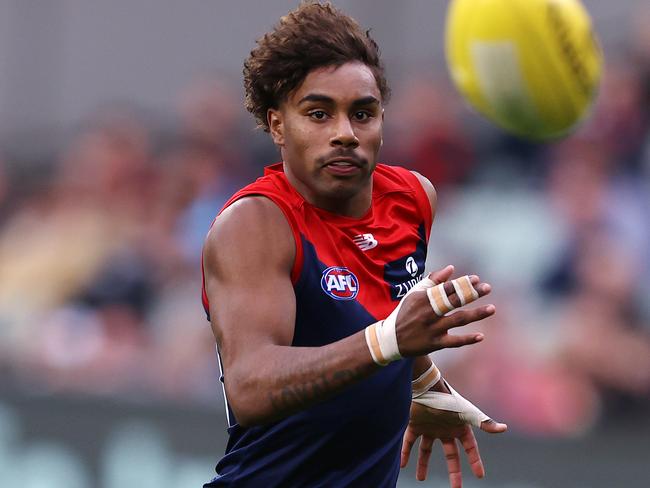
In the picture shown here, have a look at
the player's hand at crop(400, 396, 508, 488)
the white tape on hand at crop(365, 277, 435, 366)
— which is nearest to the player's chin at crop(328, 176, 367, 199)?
the white tape on hand at crop(365, 277, 435, 366)

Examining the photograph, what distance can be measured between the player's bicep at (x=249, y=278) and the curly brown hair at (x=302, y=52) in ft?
1.44

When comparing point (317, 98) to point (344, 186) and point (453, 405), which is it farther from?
point (453, 405)

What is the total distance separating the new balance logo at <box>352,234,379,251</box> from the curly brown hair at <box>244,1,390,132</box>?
1.57 feet

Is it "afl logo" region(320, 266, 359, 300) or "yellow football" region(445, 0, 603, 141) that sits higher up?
"yellow football" region(445, 0, 603, 141)

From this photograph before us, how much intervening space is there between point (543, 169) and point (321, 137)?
487 cm

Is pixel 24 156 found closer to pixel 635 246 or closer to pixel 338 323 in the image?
pixel 635 246

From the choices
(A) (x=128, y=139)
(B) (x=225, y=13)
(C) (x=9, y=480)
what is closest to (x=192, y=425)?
(C) (x=9, y=480)

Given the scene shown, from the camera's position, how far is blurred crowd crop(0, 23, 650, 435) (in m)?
7.86

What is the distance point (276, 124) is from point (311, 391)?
107cm

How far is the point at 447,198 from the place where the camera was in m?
9.37

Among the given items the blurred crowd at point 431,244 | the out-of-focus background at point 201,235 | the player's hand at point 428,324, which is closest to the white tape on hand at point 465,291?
the player's hand at point 428,324

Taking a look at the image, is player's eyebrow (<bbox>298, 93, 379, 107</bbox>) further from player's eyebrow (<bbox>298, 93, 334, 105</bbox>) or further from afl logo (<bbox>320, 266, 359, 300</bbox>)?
afl logo (<bbox>320, 266, 359, 300</bbox>)

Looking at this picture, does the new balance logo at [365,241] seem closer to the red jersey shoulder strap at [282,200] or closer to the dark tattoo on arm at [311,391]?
the red jersey shoulder strap at [282,200]

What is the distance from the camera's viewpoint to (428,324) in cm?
359
